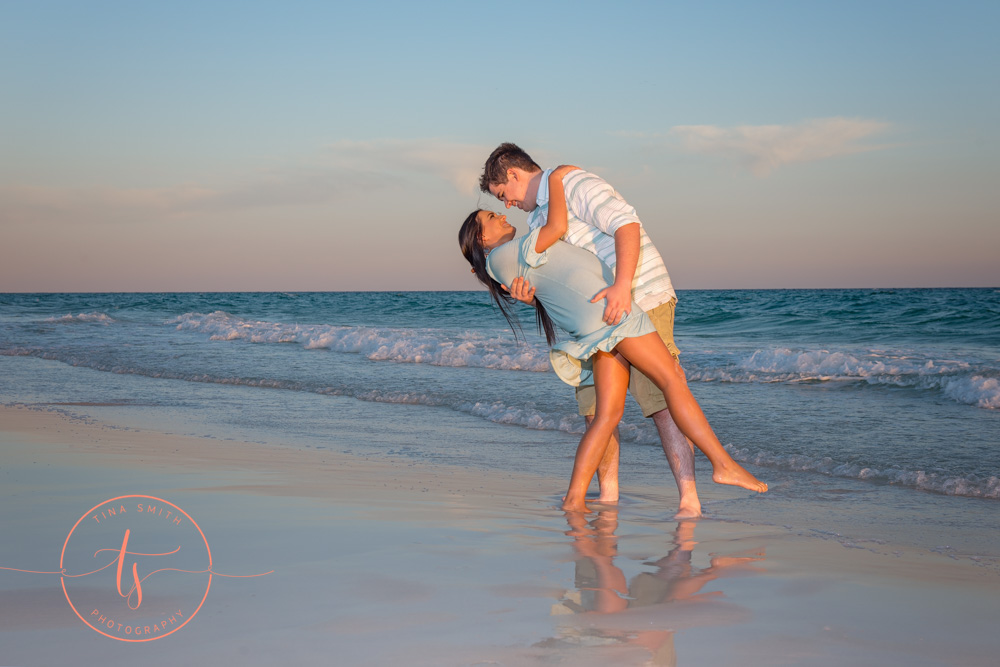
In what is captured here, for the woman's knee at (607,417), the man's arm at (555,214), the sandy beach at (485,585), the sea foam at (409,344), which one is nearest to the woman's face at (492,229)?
the man's arm at (555,214)

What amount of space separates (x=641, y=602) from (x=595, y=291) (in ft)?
4.73

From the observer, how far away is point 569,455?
5348 mm

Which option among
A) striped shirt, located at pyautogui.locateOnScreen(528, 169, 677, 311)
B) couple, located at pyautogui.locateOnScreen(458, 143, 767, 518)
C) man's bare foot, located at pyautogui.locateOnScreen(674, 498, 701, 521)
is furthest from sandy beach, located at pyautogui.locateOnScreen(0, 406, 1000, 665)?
striped shirt, located at pyautogui.locateOnScreen(528, 169, 677, 311)

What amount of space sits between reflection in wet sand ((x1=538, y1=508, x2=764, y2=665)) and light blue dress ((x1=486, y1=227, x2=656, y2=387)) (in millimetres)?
860

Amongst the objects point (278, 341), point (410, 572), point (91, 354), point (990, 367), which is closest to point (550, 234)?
point (410, 572)

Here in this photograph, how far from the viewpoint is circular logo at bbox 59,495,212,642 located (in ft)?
6.88

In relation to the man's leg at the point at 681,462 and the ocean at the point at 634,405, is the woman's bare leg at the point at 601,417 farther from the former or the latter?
the ocean at the point at 634,405

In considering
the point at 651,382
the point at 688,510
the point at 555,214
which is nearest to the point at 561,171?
the point at 555,214

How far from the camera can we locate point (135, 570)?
2465 millimetres

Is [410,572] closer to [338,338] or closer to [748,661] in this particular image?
[748,661]

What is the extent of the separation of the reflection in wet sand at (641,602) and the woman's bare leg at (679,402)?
0.43 m

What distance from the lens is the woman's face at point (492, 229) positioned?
3645 millimetres

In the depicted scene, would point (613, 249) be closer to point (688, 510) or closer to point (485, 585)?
point (688, 510)

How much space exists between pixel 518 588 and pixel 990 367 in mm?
7898
